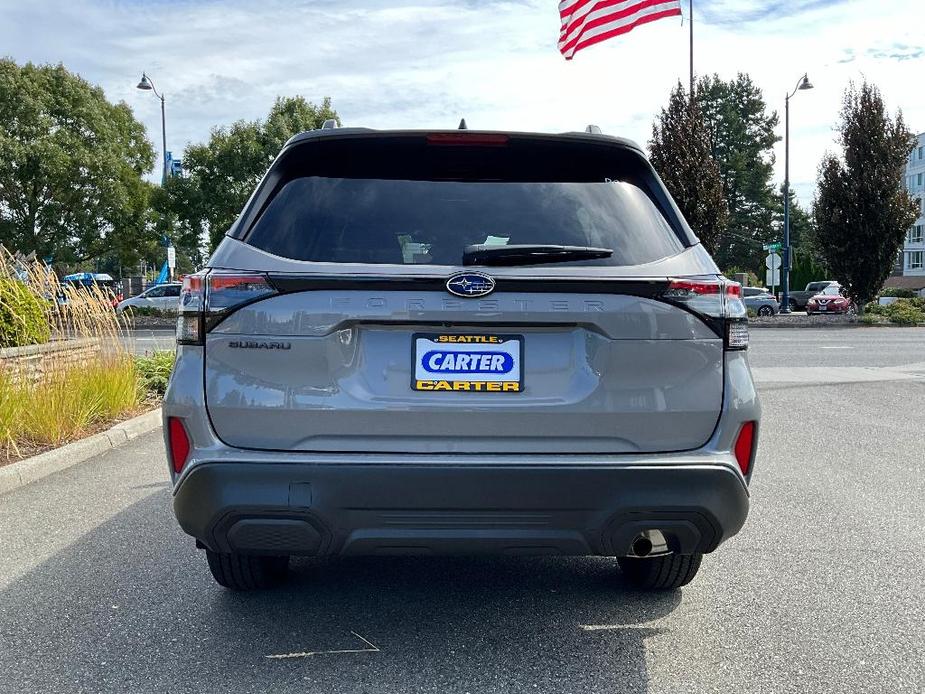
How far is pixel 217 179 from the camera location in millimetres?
35156

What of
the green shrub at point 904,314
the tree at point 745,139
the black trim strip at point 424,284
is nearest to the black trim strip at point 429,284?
the black trim strip at point 424,284

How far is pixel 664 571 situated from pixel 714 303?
131 centimetres

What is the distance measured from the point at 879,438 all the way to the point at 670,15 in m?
10.3

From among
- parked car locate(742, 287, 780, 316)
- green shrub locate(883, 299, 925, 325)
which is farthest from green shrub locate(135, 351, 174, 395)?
parked car locate(742, 287, 780, 316)

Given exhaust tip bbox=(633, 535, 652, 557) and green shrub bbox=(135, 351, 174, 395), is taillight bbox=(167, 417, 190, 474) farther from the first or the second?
green shrub bbox=(135, 351, 174, 395)

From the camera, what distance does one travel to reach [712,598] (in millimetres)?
3820

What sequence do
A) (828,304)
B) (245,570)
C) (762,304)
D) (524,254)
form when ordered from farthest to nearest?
1. (828,304)
2. (762,304)
3. (245,570)
4. (524,254)

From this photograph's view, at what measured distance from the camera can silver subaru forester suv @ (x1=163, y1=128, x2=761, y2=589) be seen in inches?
113

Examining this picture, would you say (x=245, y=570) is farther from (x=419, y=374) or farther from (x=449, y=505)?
(x=419, y=374)

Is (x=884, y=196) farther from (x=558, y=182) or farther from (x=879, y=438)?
(x=558, y=182)

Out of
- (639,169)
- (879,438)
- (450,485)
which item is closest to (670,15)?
(879,438)

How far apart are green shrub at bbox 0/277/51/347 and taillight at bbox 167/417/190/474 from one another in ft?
21.4

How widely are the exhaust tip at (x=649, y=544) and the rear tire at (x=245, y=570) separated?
1510 mm

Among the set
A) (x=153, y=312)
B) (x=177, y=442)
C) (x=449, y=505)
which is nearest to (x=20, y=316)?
(x=177, y=442)
